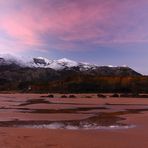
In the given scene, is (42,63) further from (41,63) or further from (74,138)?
(74,138)

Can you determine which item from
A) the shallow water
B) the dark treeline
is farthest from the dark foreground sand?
the dark treeline

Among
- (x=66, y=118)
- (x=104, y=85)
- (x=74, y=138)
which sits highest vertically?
(x=104, y=85)

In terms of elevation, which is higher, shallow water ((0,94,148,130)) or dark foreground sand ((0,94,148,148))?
shallow water ((0,94,148,130))

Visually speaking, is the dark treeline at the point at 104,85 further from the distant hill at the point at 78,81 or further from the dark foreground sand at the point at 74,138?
the dark foreground sand at the point at 74,138

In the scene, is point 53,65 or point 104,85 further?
point 53,65

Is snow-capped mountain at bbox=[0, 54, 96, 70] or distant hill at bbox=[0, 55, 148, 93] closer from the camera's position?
distant hill at bbox=[0, 55, 148, 93]

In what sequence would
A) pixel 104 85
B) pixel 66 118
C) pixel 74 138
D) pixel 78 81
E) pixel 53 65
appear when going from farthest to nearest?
pixel 53 65 < pixel 78 81 < pixel 104 85 < pixel 66 118 < pixel 74 138

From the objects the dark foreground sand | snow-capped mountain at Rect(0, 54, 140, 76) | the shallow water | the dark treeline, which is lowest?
the dark foreground sand

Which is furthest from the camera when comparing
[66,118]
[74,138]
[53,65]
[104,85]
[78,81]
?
[53,65]

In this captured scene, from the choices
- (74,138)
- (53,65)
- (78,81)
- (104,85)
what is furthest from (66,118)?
(53,65)

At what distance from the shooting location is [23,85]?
298 ft

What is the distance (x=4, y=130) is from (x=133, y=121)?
7602 mm

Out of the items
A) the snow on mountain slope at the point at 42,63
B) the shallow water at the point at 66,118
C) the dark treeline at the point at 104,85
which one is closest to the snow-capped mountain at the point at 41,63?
the snow on mountain slope at the point at 42,63

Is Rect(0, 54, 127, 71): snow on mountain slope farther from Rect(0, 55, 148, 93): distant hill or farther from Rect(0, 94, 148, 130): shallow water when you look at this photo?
Rect(0, 94, 148, 130): shallow water
